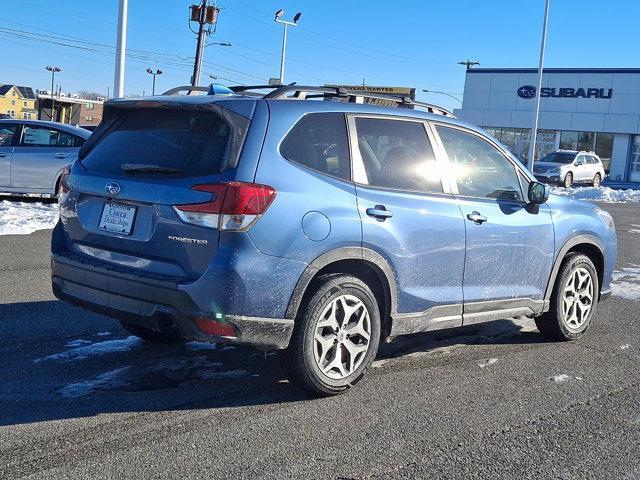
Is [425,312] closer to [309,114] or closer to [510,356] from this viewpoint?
[510,356]

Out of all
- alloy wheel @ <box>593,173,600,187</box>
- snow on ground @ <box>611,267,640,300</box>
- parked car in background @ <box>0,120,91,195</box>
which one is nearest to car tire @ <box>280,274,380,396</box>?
snow on ground @ <box>611,267,640,300</box>

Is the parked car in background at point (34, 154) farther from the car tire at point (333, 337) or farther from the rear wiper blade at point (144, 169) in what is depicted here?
the car tire at point (333, 337)

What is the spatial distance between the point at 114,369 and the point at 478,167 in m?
3.00

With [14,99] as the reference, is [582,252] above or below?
below

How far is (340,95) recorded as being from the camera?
495 cm

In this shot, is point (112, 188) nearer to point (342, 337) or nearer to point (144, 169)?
point (144, 169)

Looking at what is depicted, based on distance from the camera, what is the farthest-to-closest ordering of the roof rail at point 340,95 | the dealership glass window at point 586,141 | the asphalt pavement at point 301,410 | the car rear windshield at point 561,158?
the dealership glass window at point 586,141
the car rear windshield at point 561,158
the roof rail at point 340,95
the asphalt pavement at point 301,410

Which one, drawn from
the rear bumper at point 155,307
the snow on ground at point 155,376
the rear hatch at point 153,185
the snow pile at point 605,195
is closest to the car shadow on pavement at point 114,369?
the snow on ground at point 155,376

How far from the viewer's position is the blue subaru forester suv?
13.3 feet

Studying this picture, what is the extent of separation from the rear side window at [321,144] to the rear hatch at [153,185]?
1.11 feet

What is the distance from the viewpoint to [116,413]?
4.10 metres

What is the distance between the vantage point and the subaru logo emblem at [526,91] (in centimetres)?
4700

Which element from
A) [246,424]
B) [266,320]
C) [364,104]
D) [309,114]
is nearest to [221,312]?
[266,320]

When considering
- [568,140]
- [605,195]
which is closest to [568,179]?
[605,195]
